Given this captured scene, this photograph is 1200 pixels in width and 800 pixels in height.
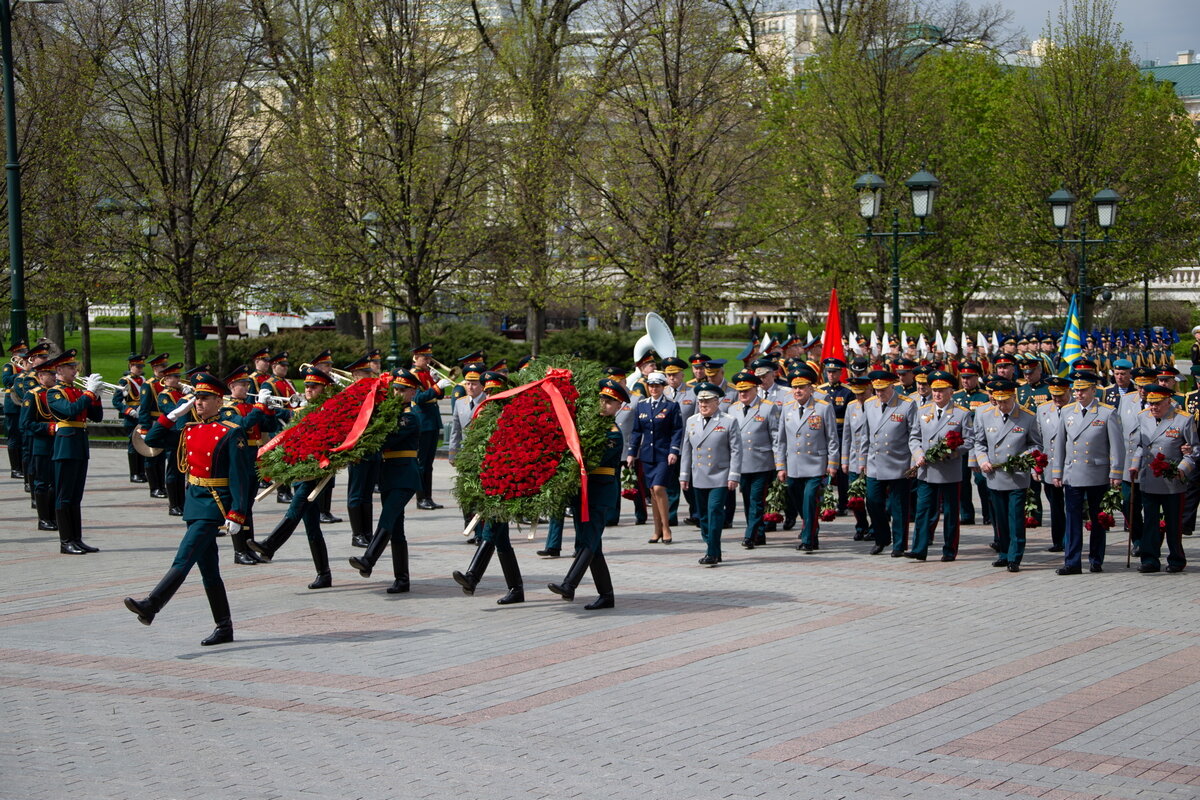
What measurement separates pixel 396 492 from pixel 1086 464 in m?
6.33

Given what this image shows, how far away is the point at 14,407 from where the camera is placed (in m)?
22.9

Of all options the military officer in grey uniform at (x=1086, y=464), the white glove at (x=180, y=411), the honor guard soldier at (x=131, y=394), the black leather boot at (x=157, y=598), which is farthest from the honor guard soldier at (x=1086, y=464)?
the honor guard soldier at (x=131, y=394)

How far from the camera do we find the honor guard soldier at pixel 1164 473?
45.0 feet

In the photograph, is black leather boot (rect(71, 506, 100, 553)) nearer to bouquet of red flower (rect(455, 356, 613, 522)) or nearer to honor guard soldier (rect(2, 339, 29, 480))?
bouquet of red flower (rect(455, 356, 613, 522))

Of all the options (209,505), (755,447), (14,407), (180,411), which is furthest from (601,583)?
(14,407)

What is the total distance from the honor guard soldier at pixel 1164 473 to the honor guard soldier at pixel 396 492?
5.94 m

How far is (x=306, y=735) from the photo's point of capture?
8008mm

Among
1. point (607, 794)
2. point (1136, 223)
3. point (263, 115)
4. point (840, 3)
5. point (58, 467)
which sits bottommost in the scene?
point (607, 794)

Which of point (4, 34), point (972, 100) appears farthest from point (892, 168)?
point (4, 34)

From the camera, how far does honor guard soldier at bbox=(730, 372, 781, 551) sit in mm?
15703

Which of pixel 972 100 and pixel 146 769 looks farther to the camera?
pixel 972 100

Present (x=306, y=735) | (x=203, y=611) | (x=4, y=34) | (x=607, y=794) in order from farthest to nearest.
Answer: (x=4, y=34)
(x=203, y=611)
(x=306, y=735)
(x=607, y=794)

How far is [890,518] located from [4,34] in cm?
1431

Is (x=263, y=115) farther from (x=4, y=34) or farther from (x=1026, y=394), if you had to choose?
(x=1026, y=394)
